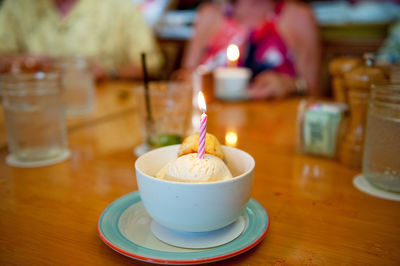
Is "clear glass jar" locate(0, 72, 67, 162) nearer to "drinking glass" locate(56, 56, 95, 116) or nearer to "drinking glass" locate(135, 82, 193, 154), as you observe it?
"drinking glass" locate(135, 82, 193, 154)

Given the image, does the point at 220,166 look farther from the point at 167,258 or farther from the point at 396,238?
the point at 396,238

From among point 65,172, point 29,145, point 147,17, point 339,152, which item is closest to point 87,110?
point 29,145

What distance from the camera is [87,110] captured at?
1.44 metres

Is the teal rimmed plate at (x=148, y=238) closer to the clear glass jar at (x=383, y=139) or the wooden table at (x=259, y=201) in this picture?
the wooden table at (x=259, y=201)

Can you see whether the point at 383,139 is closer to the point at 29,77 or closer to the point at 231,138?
the point at 231,138

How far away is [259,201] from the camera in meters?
0.66

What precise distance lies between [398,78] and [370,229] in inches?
17.0

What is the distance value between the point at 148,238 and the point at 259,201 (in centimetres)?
25

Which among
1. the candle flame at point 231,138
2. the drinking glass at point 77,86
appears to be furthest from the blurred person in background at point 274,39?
the candle flame at point 231,138

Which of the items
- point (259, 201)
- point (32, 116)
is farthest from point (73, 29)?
point (259, 201)

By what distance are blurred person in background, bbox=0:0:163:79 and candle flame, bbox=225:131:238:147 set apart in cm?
174

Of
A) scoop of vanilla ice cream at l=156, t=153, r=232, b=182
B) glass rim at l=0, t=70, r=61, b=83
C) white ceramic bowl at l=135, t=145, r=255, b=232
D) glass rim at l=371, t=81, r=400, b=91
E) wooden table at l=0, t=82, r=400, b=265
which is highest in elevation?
glass rim at l=0, t=70, r=61, b=83

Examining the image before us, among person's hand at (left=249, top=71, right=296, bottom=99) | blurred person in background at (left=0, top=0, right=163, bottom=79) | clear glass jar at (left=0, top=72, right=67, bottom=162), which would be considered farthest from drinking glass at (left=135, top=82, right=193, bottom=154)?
blurred person in background at (left=0, top=0, right=163, bottom=79)

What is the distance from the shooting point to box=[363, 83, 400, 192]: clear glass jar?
2.19 feet
